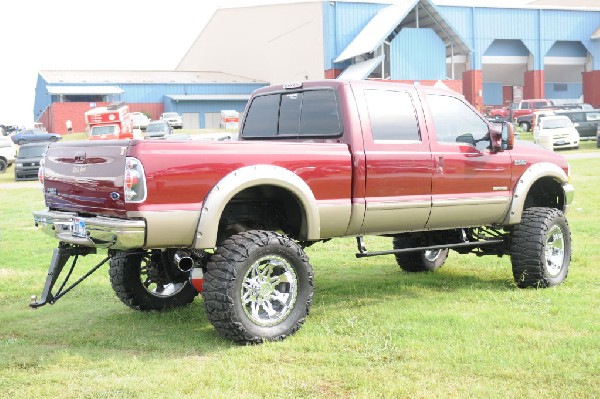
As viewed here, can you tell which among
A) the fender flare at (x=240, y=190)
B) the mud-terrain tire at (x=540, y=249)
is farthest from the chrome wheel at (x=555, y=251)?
the fender flare at (x=240, y=190)

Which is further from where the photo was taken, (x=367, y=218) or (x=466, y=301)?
(x=466, y=301)

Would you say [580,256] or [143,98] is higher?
[143,98]

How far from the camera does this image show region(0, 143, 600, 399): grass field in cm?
501

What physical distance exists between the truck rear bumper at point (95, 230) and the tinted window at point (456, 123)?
331cm

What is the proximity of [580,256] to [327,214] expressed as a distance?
475 centimetres

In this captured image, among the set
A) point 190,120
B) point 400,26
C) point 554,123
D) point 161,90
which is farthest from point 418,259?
point 161,90

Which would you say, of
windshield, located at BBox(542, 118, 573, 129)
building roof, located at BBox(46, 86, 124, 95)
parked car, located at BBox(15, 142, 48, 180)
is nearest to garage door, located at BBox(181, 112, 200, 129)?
building roof, located at BBox(46, 86, 124, 95)

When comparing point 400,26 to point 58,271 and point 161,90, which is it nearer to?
point 161,90

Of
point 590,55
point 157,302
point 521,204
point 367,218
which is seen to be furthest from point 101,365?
point 590,55

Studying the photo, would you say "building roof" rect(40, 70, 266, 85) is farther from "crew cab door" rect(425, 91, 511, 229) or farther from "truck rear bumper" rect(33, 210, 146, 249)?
"truck rear bumper" rect(33, 210, 146, 249)

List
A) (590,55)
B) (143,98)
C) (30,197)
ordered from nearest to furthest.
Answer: (30,197)
(590,55)
(143,98)

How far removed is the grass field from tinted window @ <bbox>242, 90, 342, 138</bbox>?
170 centimetres

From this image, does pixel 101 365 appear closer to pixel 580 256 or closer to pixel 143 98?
pixel 580 256

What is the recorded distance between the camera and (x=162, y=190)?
226 inches
